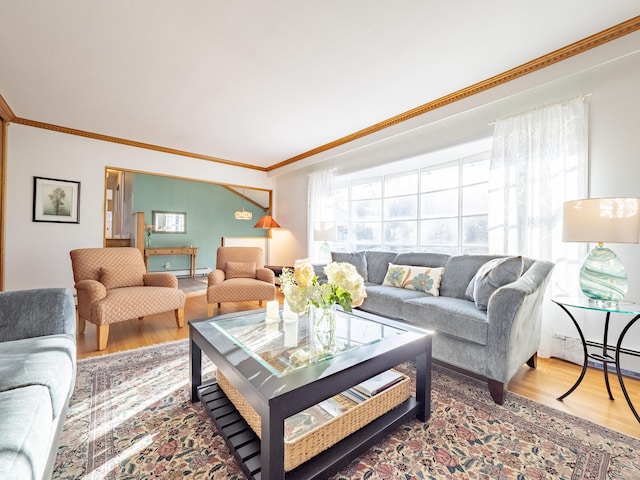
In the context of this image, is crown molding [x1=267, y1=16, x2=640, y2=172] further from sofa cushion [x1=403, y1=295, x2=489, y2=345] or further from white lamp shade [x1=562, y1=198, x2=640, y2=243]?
sofa cushion [x1=403, y1=295, x2=489, y2=345]

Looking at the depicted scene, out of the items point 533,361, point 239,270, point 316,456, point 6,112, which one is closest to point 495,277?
point 533,361

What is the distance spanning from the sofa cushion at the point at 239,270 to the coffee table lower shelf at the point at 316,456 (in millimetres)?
2414

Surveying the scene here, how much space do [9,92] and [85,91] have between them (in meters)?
0.79

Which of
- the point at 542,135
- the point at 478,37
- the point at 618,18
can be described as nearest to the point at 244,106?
the point at 478,37

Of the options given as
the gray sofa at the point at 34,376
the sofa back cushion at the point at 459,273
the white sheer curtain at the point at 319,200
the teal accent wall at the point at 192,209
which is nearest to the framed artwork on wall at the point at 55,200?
the gray sofa at the point at 34,376

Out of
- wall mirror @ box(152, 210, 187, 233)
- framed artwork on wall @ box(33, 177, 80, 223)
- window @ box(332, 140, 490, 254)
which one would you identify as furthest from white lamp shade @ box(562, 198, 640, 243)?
wall mirror @ box(152, 210, 187, 233)

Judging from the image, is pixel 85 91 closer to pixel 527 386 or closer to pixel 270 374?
pixel 270 374

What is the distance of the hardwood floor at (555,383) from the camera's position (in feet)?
5.46

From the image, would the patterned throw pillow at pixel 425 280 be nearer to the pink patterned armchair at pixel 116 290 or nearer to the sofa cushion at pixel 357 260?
the sofa cushion at pixel 357 260

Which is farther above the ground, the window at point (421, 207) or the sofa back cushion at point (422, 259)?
the window at point (421, 207)

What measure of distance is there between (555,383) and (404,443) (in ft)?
4.49

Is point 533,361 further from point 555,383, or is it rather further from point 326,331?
point 326,331

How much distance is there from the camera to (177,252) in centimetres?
702

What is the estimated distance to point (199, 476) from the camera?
3.93 feet
